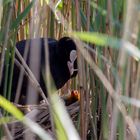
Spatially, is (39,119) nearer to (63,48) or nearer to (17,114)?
(63,48)

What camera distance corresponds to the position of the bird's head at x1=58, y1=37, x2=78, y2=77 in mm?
1919

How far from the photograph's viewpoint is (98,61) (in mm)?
1120

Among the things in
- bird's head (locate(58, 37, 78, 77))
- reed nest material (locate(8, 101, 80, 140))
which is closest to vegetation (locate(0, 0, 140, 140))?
reed nest material (locate(8, 101, 80, 140))

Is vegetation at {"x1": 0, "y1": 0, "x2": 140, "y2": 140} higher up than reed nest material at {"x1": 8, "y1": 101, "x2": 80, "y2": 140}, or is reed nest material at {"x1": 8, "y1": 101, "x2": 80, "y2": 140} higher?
vegetation at {"x1": 0, "y1": 0, "x2": 140, "y2": 140}

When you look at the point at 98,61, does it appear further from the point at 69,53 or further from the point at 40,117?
the point at 69,53

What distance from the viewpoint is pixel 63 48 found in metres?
1.99

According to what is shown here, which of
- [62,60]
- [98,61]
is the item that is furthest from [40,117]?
[98,61]

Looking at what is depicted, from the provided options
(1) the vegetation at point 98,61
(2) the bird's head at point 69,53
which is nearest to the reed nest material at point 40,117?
(1) the vegetation at point 98,61

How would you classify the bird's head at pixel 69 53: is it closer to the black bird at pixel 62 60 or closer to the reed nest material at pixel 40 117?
the black bird at pixel 62 60

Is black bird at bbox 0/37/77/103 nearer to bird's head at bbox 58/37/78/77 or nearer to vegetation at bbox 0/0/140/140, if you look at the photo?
bird's head at bbox 58/37/78/77

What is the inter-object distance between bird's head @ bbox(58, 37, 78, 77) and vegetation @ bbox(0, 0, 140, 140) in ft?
0.90

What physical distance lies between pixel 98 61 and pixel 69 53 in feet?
2.98

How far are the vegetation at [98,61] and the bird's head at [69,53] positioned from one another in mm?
275

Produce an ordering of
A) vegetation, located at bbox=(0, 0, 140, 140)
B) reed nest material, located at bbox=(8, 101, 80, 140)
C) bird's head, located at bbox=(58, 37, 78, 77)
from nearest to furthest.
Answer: vegetation, located at bbox=(0, 0, 140, 140) → reed nest material, located at bbox=(8, 101, 80, 140) → bird's head, located at bbox=(58, 37, 78, 77)
